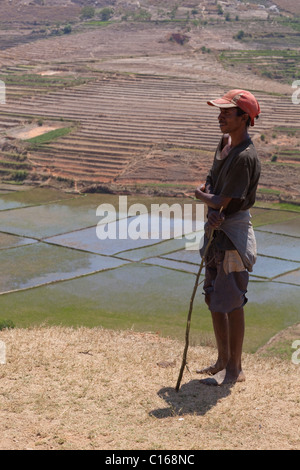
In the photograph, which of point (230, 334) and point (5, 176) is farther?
point (5, 176)

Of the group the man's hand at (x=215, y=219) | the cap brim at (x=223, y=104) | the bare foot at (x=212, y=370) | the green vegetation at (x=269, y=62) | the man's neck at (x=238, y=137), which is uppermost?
the cap brim at (x=223, y=104)

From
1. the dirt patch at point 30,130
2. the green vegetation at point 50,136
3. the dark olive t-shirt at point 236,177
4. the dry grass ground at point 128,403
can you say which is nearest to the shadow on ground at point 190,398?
the dry grass ground at point 128,403

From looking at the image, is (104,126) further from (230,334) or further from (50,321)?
(230,334)

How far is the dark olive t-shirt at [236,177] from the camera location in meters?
4.86

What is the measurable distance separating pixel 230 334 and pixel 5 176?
1946cm

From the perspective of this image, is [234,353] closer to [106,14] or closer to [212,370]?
[212,370]

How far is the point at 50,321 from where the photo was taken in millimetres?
10961

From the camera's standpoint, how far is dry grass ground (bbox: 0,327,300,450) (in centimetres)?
434

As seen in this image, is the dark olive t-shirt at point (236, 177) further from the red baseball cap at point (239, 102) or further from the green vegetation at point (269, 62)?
the green vegetation at point (269, 62)

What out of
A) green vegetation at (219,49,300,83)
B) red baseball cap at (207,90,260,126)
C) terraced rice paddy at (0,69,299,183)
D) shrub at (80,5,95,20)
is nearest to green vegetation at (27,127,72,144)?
terraced rice paddy at (0,69,299,183)

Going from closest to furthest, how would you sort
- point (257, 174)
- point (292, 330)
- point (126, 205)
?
point (257, 174) < point (292, 330) < point (126, 205)

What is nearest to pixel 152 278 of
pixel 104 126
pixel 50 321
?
pixel 50 321

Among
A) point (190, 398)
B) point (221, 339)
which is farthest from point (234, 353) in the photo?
point (190, 398)

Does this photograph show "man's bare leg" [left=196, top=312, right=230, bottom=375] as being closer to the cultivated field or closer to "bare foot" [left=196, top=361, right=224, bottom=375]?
"bare foot" [left=196, top=361, right=224, bottom=375]
